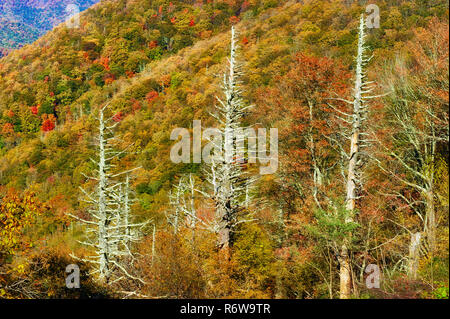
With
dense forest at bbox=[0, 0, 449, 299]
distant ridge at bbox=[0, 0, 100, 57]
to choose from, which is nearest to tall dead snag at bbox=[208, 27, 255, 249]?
dense forest at bbox=[0, 0, 449, 299]

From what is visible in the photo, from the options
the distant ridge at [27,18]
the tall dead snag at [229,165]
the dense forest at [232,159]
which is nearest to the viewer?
the dense forest at [232,159]

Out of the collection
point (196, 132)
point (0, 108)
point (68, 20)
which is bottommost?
point (196, 132)

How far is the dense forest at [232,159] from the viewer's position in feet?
39.7

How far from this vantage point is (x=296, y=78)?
1683 cm

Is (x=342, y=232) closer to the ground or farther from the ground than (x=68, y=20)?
closer to the ground

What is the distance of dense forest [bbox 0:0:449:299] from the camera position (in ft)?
39.7

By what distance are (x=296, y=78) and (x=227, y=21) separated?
107m

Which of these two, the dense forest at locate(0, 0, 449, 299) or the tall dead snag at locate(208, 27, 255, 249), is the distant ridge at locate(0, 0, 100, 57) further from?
the tall dead snag at locate(208, 27, 255, 249)

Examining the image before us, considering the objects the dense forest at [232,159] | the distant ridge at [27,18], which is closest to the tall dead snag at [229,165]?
the dense forest at [232,159]

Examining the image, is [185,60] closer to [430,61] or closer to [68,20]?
[68,20]

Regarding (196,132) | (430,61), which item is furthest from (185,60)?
(430,61)

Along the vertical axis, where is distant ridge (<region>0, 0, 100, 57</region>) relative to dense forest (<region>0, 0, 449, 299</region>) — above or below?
above

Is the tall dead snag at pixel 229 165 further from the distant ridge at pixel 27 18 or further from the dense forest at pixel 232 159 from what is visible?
the distant ridge at pixel 27 18

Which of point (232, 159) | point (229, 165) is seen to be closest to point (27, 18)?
point (232, 159)
